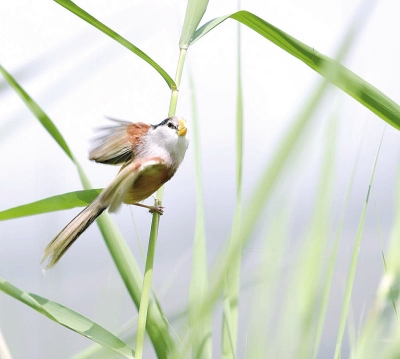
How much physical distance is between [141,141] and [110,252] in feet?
0.92

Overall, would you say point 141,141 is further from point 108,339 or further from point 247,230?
point 247,230

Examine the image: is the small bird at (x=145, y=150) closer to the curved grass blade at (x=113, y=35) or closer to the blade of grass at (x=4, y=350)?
the curved grass blade at (x=113, y=35)

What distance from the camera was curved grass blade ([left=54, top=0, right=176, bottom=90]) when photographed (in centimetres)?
68

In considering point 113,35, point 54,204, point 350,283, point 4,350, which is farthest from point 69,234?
point 350,283

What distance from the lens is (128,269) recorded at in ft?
2.18

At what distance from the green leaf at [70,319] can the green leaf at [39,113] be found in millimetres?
196

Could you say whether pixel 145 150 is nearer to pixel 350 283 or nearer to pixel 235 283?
pixel 235 283

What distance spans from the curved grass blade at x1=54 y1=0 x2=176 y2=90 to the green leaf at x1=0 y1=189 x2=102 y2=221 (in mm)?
176

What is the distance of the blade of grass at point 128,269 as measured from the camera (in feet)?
2.14

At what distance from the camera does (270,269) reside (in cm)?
70

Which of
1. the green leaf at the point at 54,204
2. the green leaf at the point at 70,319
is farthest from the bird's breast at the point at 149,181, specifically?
the green leaf at the point at 70,319

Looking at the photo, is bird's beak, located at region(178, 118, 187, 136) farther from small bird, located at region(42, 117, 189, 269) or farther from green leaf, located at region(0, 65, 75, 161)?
green leaf, located at region(0, 65, 75, 161)

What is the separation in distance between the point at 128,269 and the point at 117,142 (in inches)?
11.2

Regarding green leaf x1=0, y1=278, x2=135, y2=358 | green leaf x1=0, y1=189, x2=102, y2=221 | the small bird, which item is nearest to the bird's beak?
the small bird
